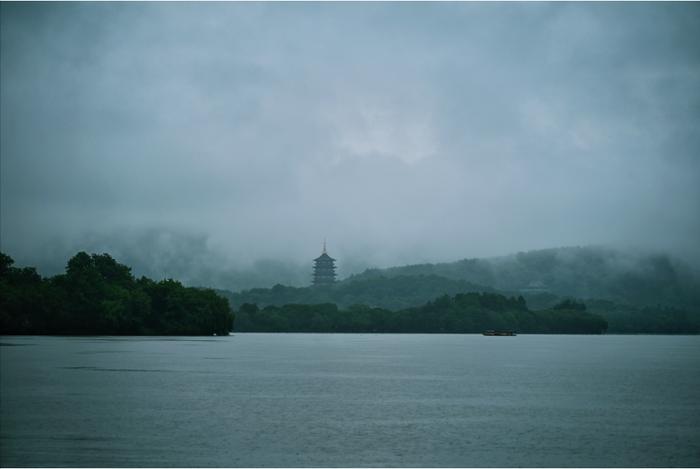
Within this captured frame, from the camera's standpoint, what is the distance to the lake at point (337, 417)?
141 feet

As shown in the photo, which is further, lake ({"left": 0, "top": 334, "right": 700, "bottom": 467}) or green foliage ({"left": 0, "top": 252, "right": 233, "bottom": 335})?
green foliage ({"left": 0, "top": 252, "right": 233, "bottom": 335})

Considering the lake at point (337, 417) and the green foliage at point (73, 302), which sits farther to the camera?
the green foliage at point (73, 302)

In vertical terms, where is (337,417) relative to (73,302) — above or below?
below

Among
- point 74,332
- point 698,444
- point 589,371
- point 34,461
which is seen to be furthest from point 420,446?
point 74,332

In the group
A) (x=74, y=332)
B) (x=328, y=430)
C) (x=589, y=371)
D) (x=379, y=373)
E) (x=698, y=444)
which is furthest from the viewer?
(x=74, y=332)

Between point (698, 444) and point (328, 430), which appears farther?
point (328, 430)

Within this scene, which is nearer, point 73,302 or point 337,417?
point 337,417

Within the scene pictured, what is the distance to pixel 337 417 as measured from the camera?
56125 mm

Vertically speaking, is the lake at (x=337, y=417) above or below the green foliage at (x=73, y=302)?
below

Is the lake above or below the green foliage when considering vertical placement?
below

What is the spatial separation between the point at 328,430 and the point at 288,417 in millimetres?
5712

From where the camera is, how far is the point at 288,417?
55.6 metres

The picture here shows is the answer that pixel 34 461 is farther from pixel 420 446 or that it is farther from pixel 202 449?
pixel 420 446

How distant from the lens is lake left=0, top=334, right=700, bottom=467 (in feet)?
141
